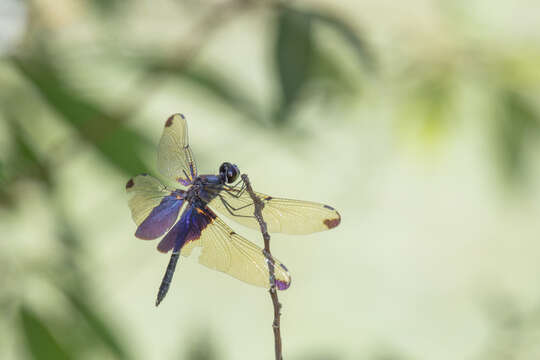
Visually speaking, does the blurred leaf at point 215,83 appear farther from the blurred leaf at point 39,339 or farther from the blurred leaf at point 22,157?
the blurred leaf at point 39,339

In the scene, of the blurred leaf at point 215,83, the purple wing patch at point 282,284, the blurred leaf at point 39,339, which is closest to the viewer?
→ the purple wing patch at point 282,284

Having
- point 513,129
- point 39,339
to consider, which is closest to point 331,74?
point 513,129

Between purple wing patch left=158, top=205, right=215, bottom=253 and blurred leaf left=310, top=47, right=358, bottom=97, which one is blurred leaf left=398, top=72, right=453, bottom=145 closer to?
blurred leaf left=310, top=47, right=358, bottom=97

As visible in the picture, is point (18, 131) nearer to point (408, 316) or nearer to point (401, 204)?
point (408, 316)

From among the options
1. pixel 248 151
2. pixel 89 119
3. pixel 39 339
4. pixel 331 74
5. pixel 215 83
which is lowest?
pixel 39 339

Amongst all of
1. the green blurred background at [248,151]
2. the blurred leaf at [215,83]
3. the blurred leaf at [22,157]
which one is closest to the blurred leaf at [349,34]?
the green blurred background at [248,151]

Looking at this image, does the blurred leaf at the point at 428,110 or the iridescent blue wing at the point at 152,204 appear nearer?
the iridescent blue wing at the point at 152,204

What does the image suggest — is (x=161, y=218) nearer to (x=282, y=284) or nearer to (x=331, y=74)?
(x=282, y=284)
